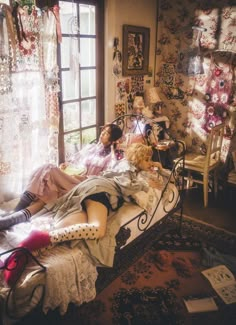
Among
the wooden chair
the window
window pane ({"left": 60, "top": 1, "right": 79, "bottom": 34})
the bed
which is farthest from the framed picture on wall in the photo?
the bed

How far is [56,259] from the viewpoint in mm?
1574

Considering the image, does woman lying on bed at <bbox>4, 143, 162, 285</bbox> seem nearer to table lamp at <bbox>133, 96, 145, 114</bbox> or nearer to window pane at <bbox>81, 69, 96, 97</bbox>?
window pane at <bbox>81, 69, 96, 97</bbox>

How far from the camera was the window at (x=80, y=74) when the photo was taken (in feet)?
9.12

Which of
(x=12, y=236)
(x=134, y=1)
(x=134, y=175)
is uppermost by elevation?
(x=134, y=1)

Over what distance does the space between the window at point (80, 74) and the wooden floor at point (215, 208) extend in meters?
1.33

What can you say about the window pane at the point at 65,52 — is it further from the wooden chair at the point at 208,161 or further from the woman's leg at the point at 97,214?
the wooden chair at the point at 208,161

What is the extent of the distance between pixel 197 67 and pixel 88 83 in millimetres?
1469

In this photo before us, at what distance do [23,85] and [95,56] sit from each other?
3.48 feet

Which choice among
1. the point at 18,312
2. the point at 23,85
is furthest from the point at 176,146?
the point at 18,312

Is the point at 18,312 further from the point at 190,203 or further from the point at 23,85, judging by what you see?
the point at 190,203

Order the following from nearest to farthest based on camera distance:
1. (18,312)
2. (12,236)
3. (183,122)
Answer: (18,312)
(12,236)
(183,122)

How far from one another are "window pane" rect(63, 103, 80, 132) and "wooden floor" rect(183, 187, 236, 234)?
147 cm

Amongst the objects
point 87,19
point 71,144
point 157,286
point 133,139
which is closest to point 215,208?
point 133,139

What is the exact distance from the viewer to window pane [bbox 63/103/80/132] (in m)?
2.95
